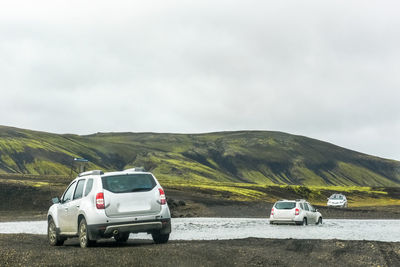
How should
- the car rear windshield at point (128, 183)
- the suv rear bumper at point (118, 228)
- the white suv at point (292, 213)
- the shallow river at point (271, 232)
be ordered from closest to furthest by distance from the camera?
the suv rear bumper at point (118, 228)
the car rear windshield at point (128, 183)
the shallow river at point (271, 232)
the white suv at point (292, 213)

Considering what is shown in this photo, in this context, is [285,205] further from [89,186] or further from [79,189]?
[89,186]

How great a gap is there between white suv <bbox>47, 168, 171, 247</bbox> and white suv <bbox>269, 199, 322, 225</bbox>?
21168 mm

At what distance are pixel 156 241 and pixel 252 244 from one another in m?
3.36

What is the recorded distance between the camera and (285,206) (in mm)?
38281

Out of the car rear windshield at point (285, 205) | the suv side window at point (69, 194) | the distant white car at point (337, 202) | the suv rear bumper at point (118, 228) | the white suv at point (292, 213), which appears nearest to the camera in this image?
the suv rear bumper at point (118, 228)

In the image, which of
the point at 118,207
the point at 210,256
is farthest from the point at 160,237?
the point at 210,256

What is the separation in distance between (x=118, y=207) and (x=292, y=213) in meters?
22.8

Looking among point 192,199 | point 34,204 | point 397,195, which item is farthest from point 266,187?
point 34,204

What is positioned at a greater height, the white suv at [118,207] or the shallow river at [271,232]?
the white suv at [118,207]

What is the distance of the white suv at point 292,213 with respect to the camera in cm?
3744

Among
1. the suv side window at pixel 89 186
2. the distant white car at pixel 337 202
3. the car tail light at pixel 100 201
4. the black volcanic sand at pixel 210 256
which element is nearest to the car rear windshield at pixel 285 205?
the black volcanic sand at pixel 210 256

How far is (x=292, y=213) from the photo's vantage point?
37562mm

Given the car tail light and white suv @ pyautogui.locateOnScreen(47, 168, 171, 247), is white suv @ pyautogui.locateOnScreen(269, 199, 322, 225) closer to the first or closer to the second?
white suv @ pyautogui.locateOnScreen(47, 168, 171, 247)

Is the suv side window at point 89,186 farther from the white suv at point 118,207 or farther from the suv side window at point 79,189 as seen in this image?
the suv side window at point 79,189
